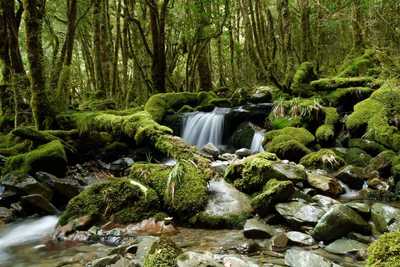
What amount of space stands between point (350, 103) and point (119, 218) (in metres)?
7.65

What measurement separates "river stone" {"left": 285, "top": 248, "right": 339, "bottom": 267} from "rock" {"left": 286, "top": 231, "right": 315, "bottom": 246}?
1.67 ft

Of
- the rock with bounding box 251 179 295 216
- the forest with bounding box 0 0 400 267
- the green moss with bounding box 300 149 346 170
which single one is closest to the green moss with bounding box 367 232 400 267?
the forest with bounding box 0 0 400 267

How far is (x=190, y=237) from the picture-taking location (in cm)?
557

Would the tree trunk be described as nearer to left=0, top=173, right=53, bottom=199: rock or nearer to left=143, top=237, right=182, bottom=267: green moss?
left=0, top=173, right=53, bottom=199: rock

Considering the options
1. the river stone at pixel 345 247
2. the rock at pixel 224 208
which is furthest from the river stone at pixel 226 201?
the river stone at pixel 345 247

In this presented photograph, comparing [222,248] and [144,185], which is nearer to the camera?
[222,248]

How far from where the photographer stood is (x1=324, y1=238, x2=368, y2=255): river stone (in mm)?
4656

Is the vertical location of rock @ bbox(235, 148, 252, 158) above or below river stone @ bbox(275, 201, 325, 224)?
above

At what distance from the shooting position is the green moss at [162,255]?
12.5 feet

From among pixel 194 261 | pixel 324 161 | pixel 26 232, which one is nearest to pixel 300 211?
pixel 194 261

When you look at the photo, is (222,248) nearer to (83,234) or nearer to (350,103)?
(83,234)

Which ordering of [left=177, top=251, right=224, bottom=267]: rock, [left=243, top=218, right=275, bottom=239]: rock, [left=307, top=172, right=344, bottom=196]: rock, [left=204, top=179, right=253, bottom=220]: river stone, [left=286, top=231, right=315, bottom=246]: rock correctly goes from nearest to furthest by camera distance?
[left=177, top=251, right=224, bottom=267]: rock < [left=286, top=231, right=315, bottom=246]: rock < [left=243, top=218, right=275, bottom=239]: rock < [left=204, top=179, right=253, bottom=220]: river stone < [left=307, top=172, right=344, bottom=196]: rock

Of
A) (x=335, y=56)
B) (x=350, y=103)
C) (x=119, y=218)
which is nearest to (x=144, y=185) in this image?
(x=119, y=218)

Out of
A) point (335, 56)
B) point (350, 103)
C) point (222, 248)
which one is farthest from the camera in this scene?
point (335, 56)
